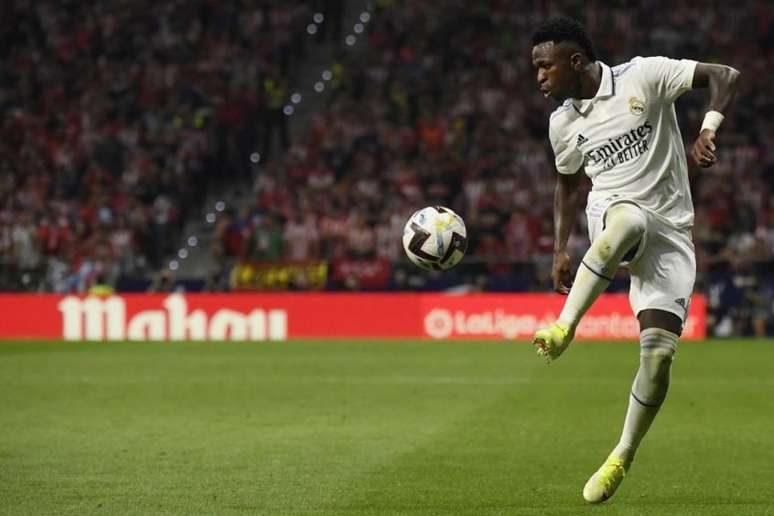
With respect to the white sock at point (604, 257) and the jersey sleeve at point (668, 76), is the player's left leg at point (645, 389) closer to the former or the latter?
the white sock at point (604, 257)

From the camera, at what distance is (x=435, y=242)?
7.65 m

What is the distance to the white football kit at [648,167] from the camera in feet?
21.7

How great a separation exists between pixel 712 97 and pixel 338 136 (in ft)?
66.4

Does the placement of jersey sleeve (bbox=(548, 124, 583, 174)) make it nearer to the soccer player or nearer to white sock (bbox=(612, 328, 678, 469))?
the soccer player

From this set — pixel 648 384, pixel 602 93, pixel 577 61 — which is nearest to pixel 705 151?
pixel 602 93

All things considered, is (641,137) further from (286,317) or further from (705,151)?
(286,317)

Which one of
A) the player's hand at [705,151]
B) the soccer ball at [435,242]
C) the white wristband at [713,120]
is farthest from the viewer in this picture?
the soccer ball at [435,242]

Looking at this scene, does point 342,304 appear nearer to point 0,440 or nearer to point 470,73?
point 470,73

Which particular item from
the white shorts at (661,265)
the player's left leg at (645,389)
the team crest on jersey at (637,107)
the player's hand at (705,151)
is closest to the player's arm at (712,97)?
the player's hand at (705,151)

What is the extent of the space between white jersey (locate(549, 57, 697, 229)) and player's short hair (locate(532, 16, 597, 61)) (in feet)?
0.67

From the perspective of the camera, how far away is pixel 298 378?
1479 cm

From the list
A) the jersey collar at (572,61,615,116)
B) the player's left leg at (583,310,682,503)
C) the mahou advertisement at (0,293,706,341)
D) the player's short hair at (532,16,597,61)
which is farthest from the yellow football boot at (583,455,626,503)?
the mahou advertisement at (0,293,706,341)

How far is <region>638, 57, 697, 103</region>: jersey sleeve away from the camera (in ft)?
21.7

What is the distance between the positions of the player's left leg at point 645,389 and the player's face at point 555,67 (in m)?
1.22
